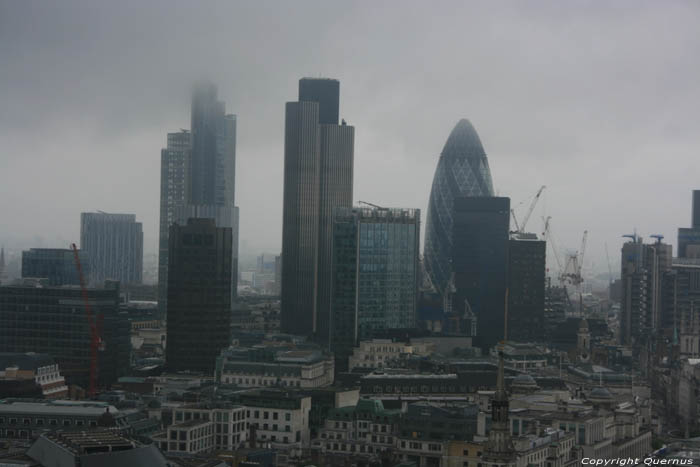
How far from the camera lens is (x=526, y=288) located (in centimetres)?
17812

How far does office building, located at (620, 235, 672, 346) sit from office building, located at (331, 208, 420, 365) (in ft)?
104

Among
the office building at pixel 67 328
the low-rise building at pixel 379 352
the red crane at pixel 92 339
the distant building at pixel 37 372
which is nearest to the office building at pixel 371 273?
the low-rise building at pixel 379 352

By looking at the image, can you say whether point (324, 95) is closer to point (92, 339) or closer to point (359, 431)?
point (92, 339)

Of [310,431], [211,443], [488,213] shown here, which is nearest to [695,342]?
[488,213]

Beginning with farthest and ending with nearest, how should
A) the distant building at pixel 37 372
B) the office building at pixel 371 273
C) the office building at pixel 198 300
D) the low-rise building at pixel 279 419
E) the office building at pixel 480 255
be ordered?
the office building at pixel 480 255, the office building at pixel 371 273, the office building at pixel 198 300, the distant building at pixel 37 372, the low-rise building at pixel 279 419

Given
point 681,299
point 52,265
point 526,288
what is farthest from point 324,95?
point 52,265

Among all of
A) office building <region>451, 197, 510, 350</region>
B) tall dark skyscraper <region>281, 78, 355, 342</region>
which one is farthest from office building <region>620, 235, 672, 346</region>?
tall dark skyscraper <region>281, 78, 355, 342</region>

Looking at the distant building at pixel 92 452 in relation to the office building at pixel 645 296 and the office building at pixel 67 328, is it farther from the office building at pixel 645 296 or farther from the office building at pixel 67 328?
the office building at pixel 645 296

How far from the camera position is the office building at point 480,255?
185500 mm

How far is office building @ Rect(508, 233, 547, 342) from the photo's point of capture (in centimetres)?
17475

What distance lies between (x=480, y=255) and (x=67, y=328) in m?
82.8

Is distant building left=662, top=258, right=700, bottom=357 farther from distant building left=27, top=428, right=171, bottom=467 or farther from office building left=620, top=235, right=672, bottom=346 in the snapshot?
distant building left=27, top=428, right=171, bottom=467

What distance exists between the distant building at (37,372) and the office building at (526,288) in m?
79.0

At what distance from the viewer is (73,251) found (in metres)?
138
